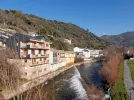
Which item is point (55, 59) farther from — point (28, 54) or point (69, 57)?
point (69, 57)

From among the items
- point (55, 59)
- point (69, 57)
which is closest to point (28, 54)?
point (55, 59)

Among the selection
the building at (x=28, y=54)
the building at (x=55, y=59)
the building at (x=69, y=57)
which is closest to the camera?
the building at (x=28, y=54)

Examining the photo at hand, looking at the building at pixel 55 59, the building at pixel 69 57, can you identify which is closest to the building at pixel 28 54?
the building at pixel 55 59

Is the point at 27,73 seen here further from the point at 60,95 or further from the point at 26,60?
the point at 60,95

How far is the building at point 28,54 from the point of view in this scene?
3043 cm

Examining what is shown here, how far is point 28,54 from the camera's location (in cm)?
3212

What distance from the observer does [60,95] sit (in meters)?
22.7

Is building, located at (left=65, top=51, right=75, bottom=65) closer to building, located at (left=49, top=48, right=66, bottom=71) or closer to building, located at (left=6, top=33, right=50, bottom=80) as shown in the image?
building, located at (left=49, top=48, right=66, bottom=71)

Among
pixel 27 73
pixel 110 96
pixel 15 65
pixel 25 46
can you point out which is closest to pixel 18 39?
pixel 25 46

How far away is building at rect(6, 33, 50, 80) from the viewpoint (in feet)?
99.8

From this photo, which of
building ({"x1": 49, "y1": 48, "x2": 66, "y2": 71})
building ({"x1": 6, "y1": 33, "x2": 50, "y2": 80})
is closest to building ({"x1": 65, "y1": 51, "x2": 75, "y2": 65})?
building ({"x1": 49, "y1": 48, "x2": 66, "y2": 71})

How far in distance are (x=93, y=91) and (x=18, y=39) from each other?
16153 millimetres

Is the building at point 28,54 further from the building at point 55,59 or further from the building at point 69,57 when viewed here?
the building at point 69,57

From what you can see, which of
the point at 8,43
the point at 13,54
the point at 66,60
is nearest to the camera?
the point at 13,54
